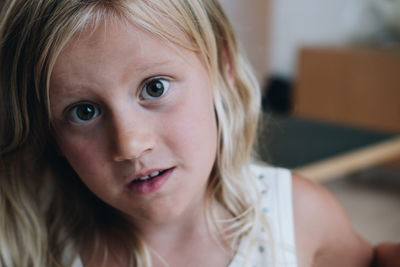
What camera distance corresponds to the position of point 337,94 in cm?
277

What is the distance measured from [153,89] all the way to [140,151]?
0.24ft

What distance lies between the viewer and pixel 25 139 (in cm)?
70

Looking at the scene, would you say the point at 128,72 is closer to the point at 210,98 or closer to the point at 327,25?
the point at 210,98

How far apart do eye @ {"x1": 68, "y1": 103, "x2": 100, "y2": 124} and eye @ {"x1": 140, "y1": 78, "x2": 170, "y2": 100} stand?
0.06m

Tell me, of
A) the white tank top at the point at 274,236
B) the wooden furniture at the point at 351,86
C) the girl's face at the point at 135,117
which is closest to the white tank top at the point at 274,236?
the white tank top at the point at 274,236

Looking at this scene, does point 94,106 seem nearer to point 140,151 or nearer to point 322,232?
point 140,151

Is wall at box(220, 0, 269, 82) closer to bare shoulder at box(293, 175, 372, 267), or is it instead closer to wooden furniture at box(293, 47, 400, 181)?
wooden furniture at box(293, 47, 400, 181)

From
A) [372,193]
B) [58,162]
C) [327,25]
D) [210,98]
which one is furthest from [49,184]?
[327,25]

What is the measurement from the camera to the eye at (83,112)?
0.60m

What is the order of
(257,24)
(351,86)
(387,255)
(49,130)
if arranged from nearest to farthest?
(49,130), (387,255), (351,86), (257,24)

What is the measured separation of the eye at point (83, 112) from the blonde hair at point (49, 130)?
0.03 metres

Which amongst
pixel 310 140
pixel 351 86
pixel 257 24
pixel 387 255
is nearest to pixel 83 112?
pixel 387 255

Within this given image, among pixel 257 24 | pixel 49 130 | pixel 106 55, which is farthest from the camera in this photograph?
pixel 257 24

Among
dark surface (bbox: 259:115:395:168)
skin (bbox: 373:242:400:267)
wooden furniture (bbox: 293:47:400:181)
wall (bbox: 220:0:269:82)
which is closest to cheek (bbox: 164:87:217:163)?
skin (bbox: 373:242:400:267)
